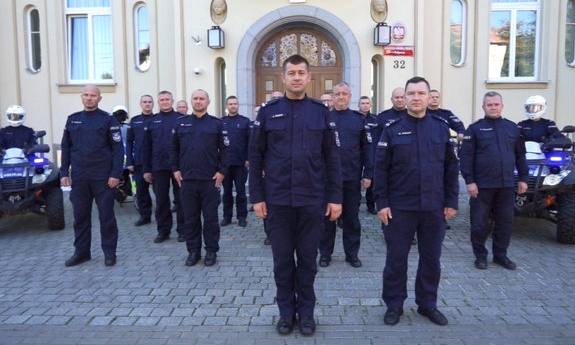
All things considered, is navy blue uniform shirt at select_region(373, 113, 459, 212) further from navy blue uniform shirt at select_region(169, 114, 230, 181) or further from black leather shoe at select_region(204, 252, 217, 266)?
black leather shoe at select_region(204, 252, 217, 266)

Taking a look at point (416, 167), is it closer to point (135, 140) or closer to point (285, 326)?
point (285, 326)

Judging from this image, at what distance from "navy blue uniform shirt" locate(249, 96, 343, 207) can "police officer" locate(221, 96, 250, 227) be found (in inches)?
154

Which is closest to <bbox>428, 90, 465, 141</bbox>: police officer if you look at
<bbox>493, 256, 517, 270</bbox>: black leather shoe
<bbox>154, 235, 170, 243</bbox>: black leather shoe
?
<bbox>493, 256, 517, 270</bbox>: black leather shoe

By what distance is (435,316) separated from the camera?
154 inches

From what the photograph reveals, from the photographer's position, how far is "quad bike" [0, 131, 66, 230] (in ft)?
22.2

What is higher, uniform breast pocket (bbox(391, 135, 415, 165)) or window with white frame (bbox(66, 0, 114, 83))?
window with white frame (bbox(66, 0, 114, 83))

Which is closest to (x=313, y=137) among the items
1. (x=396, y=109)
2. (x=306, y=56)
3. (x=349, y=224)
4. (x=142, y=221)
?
(x=349, y=224)

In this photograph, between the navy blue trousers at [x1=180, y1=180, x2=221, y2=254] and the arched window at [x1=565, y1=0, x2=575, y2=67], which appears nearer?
the navy blue trousers at [x1=180, y1=180, x2=221, y2=254]

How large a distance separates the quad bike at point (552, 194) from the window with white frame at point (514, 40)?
4.91 meters

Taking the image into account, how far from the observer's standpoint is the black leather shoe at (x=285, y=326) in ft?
12.2

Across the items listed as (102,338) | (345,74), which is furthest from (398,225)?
(345,74)

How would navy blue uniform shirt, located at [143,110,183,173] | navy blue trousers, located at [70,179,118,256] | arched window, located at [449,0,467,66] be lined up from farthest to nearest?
arched window, located at [449,0,467,66], navy blue uniform shirt, located at [143,110,183,173], navy blue trousers, located at [70,179,118,256]

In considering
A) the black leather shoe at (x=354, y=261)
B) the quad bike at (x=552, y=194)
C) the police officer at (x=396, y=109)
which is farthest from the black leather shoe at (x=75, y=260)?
the quad bike at (x=552, y=194)

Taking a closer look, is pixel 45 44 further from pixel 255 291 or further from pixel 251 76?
pixel 255 291
